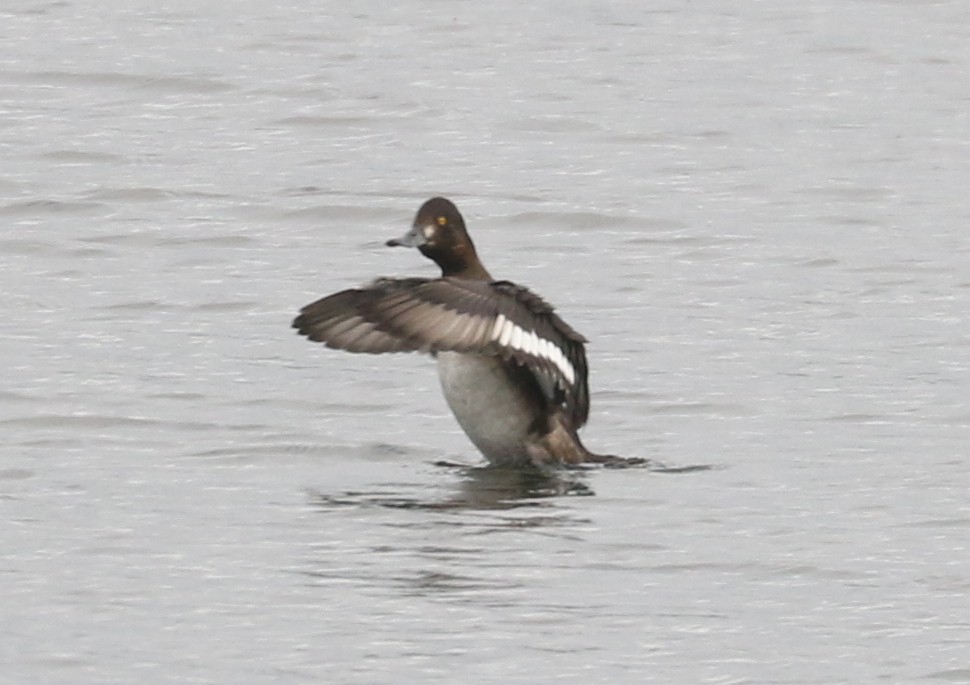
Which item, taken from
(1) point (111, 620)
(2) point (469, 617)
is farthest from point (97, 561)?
(2) point (469, 617)

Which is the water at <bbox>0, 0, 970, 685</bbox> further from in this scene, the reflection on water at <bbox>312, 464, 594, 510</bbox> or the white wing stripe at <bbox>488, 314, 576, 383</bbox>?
the white wing stripe at <bbox>488, 314, 576, 383</bbox>

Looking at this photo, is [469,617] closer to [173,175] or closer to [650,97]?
[173,175]

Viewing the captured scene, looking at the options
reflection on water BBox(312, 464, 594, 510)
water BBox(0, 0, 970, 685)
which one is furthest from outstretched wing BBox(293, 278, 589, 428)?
water BBox(0, 0, 970, 685)

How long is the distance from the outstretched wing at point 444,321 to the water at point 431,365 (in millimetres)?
549

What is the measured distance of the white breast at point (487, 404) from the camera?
9.77 meters

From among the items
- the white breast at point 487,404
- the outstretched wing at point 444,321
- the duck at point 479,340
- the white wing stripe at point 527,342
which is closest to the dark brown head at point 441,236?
the duck at point 479,340

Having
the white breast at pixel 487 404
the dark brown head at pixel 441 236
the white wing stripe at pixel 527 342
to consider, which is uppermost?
the dark brown head at pixel 441 236

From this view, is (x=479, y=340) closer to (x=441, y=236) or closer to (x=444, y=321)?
(x=444, y=321)

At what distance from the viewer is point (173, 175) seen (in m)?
16.3

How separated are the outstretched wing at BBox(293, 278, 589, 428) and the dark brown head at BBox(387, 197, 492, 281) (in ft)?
1.93

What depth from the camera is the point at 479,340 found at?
29.8 feet

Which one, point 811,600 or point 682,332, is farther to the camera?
point 682,332

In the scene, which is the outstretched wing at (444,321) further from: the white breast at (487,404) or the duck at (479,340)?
the white breast at (487,404)

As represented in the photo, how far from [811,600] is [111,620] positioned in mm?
2076
